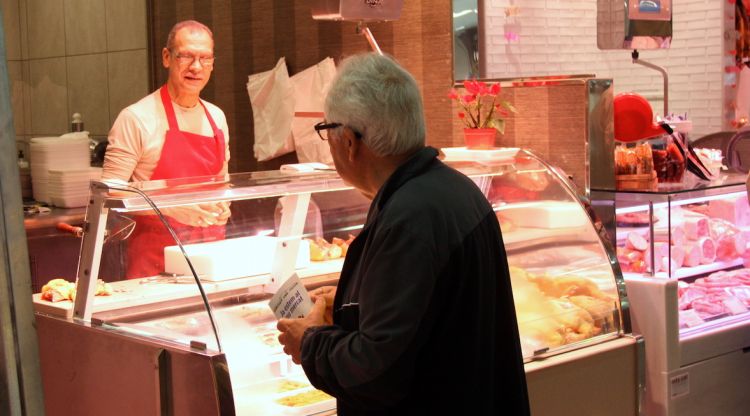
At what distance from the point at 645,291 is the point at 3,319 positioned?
128 inches

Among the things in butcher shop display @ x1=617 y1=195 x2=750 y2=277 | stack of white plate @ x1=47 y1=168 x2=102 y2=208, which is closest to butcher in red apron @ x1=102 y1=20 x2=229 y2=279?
stack of white plate @ x1=47 y1=168 x2=102 y2=208

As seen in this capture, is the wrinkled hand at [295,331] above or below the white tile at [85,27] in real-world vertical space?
below

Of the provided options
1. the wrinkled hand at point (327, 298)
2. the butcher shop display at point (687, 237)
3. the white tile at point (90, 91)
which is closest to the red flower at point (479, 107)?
the butcher shop display at point (687, 237)

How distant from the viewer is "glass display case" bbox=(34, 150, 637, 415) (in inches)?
112

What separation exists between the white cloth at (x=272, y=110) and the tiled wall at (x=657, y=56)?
168 centimetres

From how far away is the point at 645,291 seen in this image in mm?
4188

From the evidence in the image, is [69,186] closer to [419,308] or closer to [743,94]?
[419,308]

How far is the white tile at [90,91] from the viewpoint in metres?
7.65

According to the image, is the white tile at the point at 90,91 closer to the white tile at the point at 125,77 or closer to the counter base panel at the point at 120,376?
the white tile at the point at 125,77

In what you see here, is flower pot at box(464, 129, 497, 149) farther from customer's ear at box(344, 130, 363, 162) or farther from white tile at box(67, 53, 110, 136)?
white tile at box(67, 53, 110, 136)

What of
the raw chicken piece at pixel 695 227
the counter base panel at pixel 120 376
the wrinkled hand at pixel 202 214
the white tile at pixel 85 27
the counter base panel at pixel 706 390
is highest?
the white tile at pixel 85 27

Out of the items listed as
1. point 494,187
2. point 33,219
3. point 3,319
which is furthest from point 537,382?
point 33,219

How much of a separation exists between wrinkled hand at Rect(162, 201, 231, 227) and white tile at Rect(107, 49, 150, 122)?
4.65 metres

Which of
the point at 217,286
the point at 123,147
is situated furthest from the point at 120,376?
the point at 123,147
